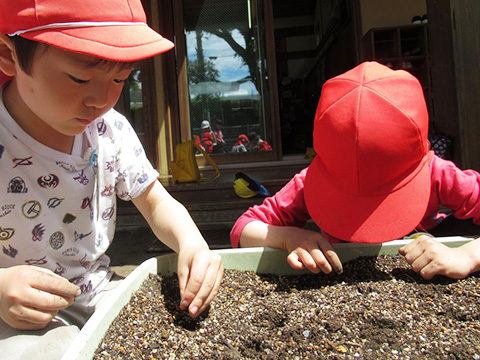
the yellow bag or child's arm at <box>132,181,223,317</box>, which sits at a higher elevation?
the yellow bag

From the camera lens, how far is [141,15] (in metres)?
0.84

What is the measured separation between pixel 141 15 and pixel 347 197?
643 millimetres

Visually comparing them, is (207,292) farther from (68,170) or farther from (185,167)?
(185,167)

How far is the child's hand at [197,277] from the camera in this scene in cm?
80

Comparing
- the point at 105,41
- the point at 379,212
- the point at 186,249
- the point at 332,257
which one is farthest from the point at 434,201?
the point at 105,41

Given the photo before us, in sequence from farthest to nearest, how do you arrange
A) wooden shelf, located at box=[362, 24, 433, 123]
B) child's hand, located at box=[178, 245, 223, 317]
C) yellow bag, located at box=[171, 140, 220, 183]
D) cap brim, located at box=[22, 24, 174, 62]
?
wooden shelf, located at box=[362, 24, 433, 123] < yellow bag, located at box=[171, 140, 220, 183] < child's hand, located at box=[178, 245, 223, 317] < cap brim, located at box=[22, 24, 174, 62]

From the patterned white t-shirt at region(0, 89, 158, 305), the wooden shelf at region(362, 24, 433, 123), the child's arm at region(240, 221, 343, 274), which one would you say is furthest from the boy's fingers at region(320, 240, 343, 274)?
the wooden shelf at region(362, 24, 433, 123)

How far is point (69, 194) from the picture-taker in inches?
40.9

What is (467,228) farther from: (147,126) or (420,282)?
(147,126)

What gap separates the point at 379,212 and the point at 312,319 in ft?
1.10

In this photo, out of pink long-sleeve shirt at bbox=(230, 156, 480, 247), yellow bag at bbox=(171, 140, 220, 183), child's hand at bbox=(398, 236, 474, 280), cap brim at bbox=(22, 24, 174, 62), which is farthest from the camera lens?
yellow bag at bbox=(171, 140, 220, 183)

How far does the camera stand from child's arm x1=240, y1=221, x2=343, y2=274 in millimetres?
951

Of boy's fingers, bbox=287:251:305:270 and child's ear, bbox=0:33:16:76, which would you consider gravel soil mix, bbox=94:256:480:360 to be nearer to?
boy's fingers, bbox=287:251:305:270

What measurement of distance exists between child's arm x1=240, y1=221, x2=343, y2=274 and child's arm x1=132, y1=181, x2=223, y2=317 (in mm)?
198
